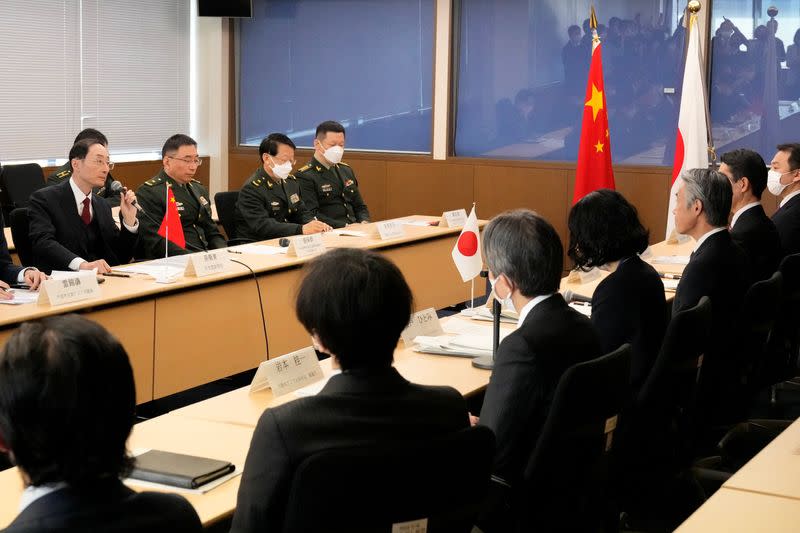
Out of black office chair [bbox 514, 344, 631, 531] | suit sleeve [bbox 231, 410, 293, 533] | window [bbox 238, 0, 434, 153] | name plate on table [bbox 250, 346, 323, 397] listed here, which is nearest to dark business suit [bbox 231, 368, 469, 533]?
suit sleeve [bbox 231, 410, 293, 533]

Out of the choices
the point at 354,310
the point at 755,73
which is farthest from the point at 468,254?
the point at 755,73

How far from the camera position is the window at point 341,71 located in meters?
9.05

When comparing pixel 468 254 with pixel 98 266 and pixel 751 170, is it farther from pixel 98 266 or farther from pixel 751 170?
pixel 751 170

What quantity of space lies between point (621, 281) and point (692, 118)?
4.62 meters

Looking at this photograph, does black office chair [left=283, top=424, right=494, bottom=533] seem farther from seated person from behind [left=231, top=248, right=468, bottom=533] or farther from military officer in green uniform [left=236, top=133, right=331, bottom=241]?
military officer in green uniform [left=236, top=133, right=331, bottom=241]

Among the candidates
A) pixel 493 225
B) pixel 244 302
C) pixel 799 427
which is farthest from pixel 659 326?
pixel 244 302

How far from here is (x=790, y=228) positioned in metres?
5.36

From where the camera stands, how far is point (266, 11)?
966 centimetres

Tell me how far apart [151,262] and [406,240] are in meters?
1.69

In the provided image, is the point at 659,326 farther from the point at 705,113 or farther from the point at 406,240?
the point at 705,113

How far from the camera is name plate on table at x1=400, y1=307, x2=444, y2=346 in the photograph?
3.55 metres

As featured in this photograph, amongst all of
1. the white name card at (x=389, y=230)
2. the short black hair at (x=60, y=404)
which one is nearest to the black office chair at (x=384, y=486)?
the short black hair at (x=60, y=404)

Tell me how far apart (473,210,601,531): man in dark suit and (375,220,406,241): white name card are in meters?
3.40

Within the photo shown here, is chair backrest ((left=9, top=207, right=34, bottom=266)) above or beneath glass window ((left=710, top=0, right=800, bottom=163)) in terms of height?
beneath
